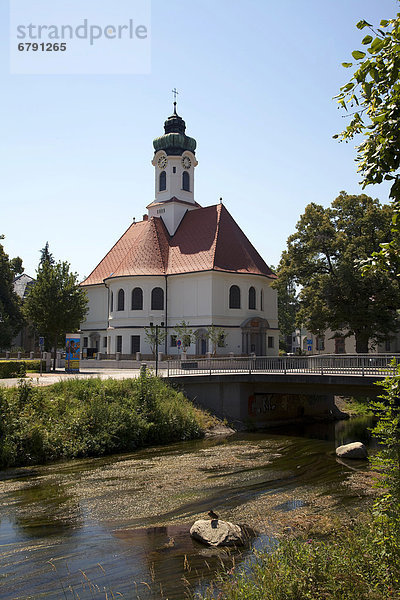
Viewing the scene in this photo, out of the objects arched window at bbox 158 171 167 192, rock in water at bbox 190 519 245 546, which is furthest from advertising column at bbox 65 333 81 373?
rock in water at bbox 190 519 245 546

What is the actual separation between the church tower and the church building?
0.12 m

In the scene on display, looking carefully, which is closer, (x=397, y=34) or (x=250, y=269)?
(x=397, y=34)

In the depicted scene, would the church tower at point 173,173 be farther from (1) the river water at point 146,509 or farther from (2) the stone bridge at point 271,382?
(1) the river water at point 146,509

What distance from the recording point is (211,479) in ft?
53.4

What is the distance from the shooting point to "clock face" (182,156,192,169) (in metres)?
54.7

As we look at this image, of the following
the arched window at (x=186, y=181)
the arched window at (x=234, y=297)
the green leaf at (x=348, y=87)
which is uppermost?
the arched window at (x=186, y=181)

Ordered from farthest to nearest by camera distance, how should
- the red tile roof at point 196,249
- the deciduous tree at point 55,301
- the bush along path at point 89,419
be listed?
1. the red tile roof at point 196,249
2. the deciduous tree at point 55,301
3. the bush along path at point 89,419

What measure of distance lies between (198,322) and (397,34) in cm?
4050

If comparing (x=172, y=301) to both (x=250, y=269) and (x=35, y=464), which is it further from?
(x=35, y=464)

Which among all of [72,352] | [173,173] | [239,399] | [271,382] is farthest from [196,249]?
[271,382]

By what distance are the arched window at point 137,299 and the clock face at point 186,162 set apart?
14993 millimetres

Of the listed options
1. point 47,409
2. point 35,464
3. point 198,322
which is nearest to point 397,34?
point 35,464

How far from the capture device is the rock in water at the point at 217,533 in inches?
418

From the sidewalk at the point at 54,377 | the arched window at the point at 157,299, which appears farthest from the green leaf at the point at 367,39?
the arched window at the point at 157,299
